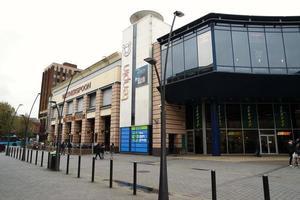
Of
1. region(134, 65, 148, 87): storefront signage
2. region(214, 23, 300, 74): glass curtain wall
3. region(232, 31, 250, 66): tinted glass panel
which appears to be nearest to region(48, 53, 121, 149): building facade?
region(134, 65, 148, 87): storefront signage

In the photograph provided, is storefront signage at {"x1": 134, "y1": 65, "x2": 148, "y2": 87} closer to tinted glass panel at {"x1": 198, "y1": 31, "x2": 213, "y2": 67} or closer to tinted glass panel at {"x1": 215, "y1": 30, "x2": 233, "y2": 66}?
tinted glass panel at {"x1": 198, "y1": 31, "x2": 213, "y2": 67}

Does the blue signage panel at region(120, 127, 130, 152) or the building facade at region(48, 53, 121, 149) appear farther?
the building facade at region(48, 53, 121, 149)

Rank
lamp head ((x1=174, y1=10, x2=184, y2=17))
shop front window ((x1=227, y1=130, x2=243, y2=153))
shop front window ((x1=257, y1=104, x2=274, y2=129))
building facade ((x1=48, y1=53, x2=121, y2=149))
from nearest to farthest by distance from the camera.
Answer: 1. lamp head ((x1=174, y1=10, x2=184, y2=17))
2. shop front window ((x1=227, y1=130, x2=243, y2=153))
3. shop front window ((x1=257, y1=104, x2=274, y2=129))
4. building facade ((x1=48, y1=53, x2=121, y2=149))

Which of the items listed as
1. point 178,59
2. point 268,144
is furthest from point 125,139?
point 268,144

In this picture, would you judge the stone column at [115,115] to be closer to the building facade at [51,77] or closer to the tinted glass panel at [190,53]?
the tinted glass panel at [190,53]

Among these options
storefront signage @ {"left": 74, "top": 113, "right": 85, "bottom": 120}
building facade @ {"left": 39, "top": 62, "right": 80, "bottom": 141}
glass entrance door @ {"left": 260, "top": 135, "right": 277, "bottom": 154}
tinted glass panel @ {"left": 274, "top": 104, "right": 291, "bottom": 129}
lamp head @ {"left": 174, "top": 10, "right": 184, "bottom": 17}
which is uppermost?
building facade @ {"left": 39, "top": 62, "right": 80, "bottom": 141}

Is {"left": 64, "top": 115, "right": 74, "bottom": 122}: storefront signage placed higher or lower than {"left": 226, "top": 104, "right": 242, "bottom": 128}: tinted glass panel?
higher

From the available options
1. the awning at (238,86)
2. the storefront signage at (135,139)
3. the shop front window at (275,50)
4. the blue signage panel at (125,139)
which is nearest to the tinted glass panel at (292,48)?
the shop front window at (275,50)

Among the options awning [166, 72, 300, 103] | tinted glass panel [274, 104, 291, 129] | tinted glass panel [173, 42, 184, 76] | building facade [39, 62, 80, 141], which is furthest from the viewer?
building facade [39, 62, 80, 141]

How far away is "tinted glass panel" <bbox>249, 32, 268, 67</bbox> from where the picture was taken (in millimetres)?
23875

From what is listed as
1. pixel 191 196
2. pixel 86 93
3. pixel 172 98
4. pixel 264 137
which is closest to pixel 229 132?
pixel 264 137

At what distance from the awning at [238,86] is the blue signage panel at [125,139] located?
409 inches

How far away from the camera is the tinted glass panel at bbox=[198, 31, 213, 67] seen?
23.9m

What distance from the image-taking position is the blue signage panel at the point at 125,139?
111ft
